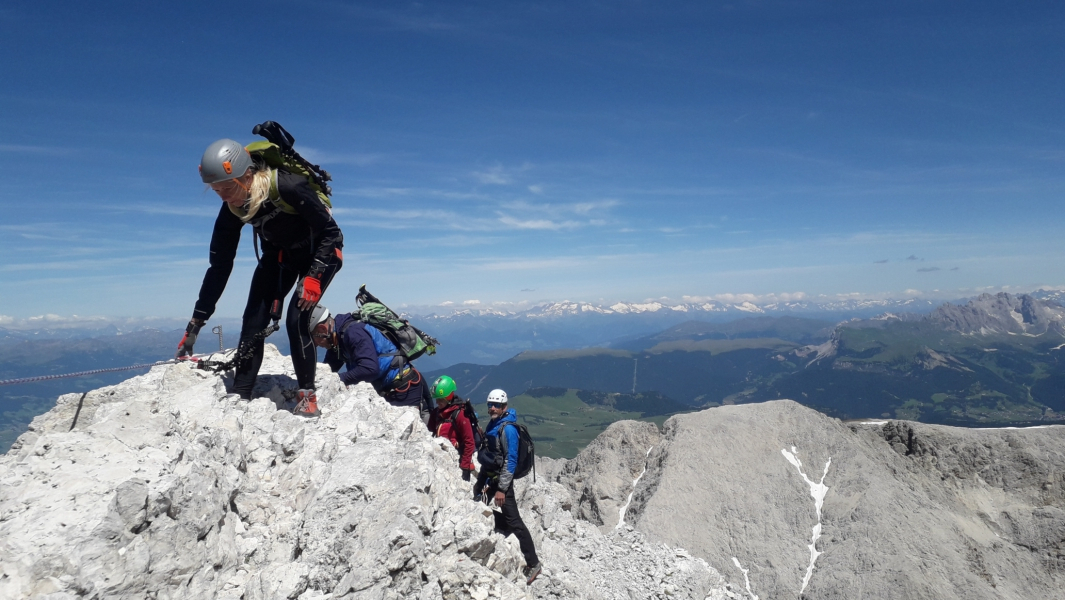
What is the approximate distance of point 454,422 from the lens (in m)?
11.1

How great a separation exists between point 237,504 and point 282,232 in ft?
12.7

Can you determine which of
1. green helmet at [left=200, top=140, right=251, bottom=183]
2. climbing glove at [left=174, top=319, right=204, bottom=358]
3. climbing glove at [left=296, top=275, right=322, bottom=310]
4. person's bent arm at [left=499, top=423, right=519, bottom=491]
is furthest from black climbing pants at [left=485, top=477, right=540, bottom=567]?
green helmet at [left=200, top=140, right=251, bottom=183]

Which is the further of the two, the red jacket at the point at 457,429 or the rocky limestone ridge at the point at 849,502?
the rocky limestone ridge at the point at 849,502

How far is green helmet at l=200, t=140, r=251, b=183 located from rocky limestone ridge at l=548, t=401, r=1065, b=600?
23254mm

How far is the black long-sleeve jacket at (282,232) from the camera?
7.45 metres

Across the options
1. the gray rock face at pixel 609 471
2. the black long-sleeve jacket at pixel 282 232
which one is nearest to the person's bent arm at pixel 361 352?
the black long-sleeve jacket at pixel 282 232

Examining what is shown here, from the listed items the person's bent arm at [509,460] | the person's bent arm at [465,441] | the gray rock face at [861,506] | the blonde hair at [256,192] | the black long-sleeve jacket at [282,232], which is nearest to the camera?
the blonde hair at [256,192]

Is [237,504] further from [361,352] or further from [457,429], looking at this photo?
[457,429]

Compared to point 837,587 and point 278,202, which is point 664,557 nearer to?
point 837,587

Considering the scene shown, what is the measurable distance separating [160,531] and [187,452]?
119 cm

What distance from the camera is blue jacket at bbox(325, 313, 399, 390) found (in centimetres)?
1024

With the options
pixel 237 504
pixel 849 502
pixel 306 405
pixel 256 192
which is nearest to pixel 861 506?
pixel 849 502

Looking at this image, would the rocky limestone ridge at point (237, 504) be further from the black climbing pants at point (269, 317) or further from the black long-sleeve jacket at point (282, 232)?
the black long-sleeve jacket at point (282, 232)

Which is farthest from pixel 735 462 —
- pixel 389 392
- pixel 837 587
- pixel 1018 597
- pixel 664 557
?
pixel 389 392
